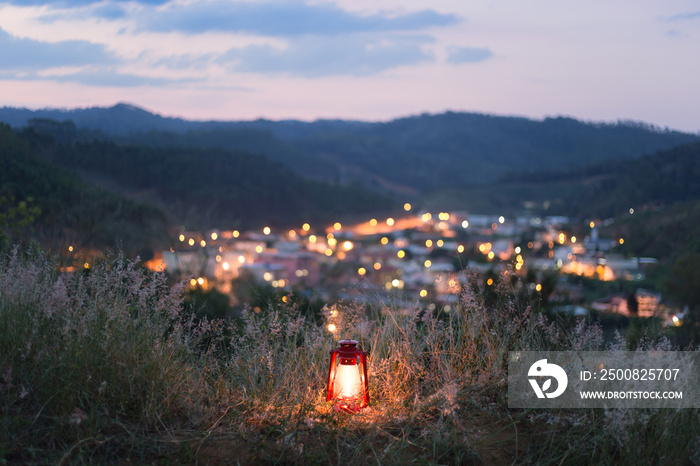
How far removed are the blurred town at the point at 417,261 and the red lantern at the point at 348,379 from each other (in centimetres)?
71

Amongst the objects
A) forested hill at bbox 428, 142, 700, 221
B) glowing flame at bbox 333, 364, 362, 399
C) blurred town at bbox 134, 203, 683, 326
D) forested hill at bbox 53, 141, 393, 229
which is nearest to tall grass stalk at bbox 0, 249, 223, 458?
blurred town at bbox 134, 203, 683, 326

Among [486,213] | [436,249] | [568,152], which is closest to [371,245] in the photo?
[436,249]

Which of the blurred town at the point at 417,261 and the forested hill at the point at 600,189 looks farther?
the forested hill at the point at 600,189

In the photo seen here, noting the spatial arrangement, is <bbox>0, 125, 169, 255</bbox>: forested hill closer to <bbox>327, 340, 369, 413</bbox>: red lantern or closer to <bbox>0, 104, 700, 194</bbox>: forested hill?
<bbox>327, 340, 369, 413</bbox>: red lantern

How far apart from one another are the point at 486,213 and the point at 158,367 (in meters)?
42.2

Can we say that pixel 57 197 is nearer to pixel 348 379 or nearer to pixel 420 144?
pixel 348 379

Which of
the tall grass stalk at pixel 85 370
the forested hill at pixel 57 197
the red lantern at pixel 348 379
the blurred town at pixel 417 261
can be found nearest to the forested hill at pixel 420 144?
the blurred town at pixel 417 261

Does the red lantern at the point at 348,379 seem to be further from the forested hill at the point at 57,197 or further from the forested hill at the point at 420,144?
the forested hill at the point at 420,144

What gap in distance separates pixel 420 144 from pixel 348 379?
239 ft

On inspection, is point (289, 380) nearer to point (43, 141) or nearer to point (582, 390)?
point (582, 390)

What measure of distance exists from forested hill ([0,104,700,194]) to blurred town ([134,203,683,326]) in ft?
37.4

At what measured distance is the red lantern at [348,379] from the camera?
2.98 metres

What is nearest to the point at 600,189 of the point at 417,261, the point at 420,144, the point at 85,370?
the point at 417,261

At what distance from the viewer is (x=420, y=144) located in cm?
7406
